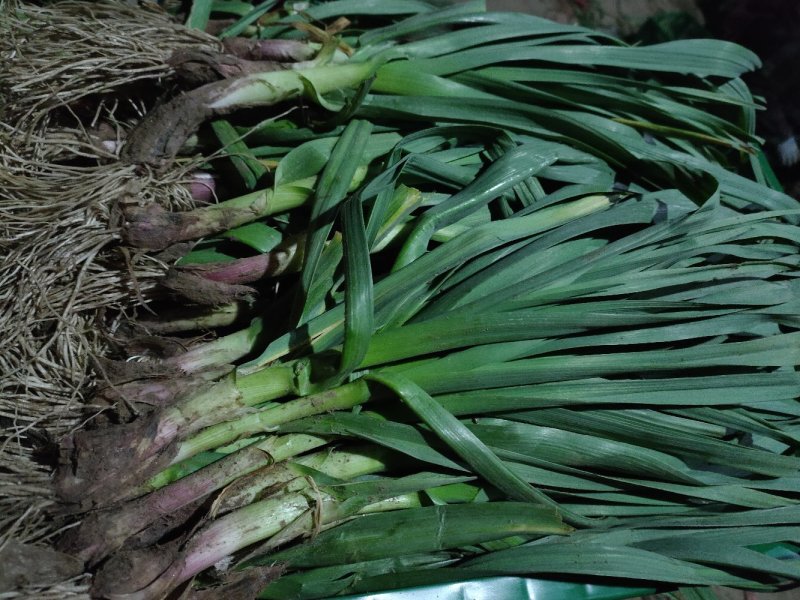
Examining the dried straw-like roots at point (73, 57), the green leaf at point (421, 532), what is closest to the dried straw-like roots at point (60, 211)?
the dried straw-like roots at point (73, 57)

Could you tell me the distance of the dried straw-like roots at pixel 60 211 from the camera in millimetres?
1042

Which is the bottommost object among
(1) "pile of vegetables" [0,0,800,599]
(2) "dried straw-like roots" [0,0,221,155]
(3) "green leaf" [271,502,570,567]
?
(3) "green leaf" [271,502,570,567]

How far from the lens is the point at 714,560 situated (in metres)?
1.10

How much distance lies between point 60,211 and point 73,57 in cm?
31

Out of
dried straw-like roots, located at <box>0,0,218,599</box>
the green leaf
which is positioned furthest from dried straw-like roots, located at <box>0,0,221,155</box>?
the green leaf

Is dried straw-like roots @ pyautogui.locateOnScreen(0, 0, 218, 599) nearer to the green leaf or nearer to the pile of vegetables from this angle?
the pile of vegetables

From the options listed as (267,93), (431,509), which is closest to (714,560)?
(431,509)

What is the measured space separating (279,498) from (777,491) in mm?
943

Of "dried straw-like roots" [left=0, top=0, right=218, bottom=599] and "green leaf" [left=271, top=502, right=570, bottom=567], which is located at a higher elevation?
"dried straw-like roots" [left=0, top=0, right=218, bottom=599]

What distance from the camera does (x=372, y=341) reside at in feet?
3.63

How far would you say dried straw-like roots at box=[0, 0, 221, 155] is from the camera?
1.17 metres

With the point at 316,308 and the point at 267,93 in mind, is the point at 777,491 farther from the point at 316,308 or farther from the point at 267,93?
the point at 267,93

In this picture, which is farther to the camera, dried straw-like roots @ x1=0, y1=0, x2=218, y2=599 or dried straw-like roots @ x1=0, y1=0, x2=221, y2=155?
dried straw-like roots @ x1=0, y1=0, x2=221, y2=155

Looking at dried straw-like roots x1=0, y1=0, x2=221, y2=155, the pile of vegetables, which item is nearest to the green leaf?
the pile of vegetables
